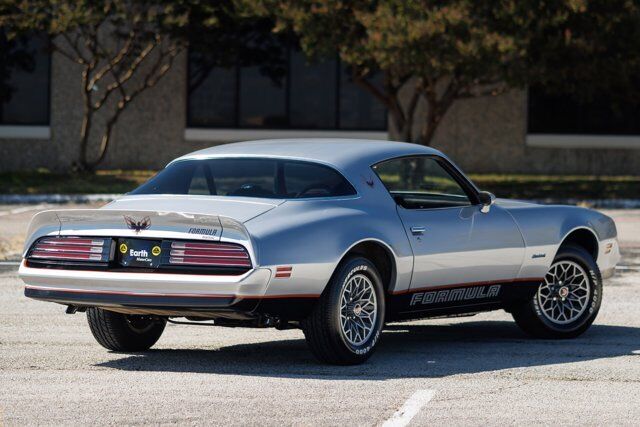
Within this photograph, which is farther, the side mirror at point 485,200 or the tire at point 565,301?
the tire at point 565,301

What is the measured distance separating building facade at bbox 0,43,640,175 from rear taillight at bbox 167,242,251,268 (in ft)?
90.8

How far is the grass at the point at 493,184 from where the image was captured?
2936cm

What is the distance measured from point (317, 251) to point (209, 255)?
0.69 meters

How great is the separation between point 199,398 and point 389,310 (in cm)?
203

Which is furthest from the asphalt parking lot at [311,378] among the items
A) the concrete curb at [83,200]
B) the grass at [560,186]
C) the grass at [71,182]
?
the grass at [560,186]

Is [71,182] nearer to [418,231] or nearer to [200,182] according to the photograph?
[200,182]

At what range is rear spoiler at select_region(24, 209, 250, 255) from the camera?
848 cm

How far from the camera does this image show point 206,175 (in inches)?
385

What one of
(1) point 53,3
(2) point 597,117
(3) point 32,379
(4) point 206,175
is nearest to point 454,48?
(1) point 53,3

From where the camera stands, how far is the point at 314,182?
943 cm

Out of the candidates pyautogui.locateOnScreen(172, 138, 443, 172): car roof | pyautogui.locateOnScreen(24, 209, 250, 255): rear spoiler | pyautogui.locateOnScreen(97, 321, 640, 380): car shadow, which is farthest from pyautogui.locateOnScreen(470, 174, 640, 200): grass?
pyautogui.locateOnScreen(24, 209, 250, 255): rear spoiler

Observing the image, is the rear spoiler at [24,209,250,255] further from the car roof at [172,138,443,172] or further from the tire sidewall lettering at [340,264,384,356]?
the car roof at [172,138,443,172]

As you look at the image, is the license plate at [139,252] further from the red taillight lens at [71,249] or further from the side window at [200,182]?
the side window at [200,182]

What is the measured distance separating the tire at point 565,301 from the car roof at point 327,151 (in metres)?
1.38
